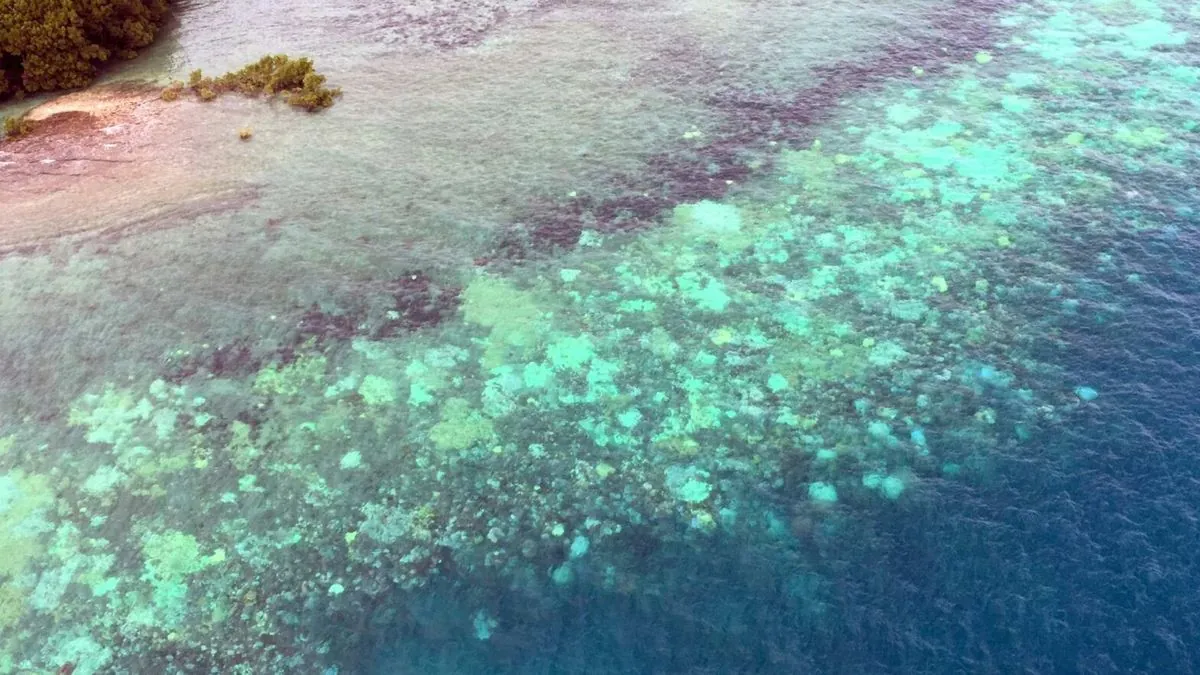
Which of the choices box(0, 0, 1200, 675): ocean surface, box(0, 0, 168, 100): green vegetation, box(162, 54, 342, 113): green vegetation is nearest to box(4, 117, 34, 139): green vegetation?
box(0, 0, 168, 100): green vegetation

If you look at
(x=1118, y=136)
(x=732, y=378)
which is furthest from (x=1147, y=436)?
(x=1118, y=136)

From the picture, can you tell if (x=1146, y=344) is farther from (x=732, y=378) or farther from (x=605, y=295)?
(x=605, y=295)

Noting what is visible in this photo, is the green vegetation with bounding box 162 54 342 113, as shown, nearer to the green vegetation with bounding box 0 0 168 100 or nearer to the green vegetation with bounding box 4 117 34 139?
the green vegetation with bounding box 0 0 168 100

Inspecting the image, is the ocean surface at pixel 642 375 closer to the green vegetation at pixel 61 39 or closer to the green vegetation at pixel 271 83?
the green vegetation at pixel 271 83

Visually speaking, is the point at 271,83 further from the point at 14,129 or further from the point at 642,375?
the point at 642,375

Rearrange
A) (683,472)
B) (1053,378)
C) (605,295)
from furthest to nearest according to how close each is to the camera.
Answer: (605,295) → (1053,378) → (683,472)

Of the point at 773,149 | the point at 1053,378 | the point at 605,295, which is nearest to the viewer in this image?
the point at 1053,378
